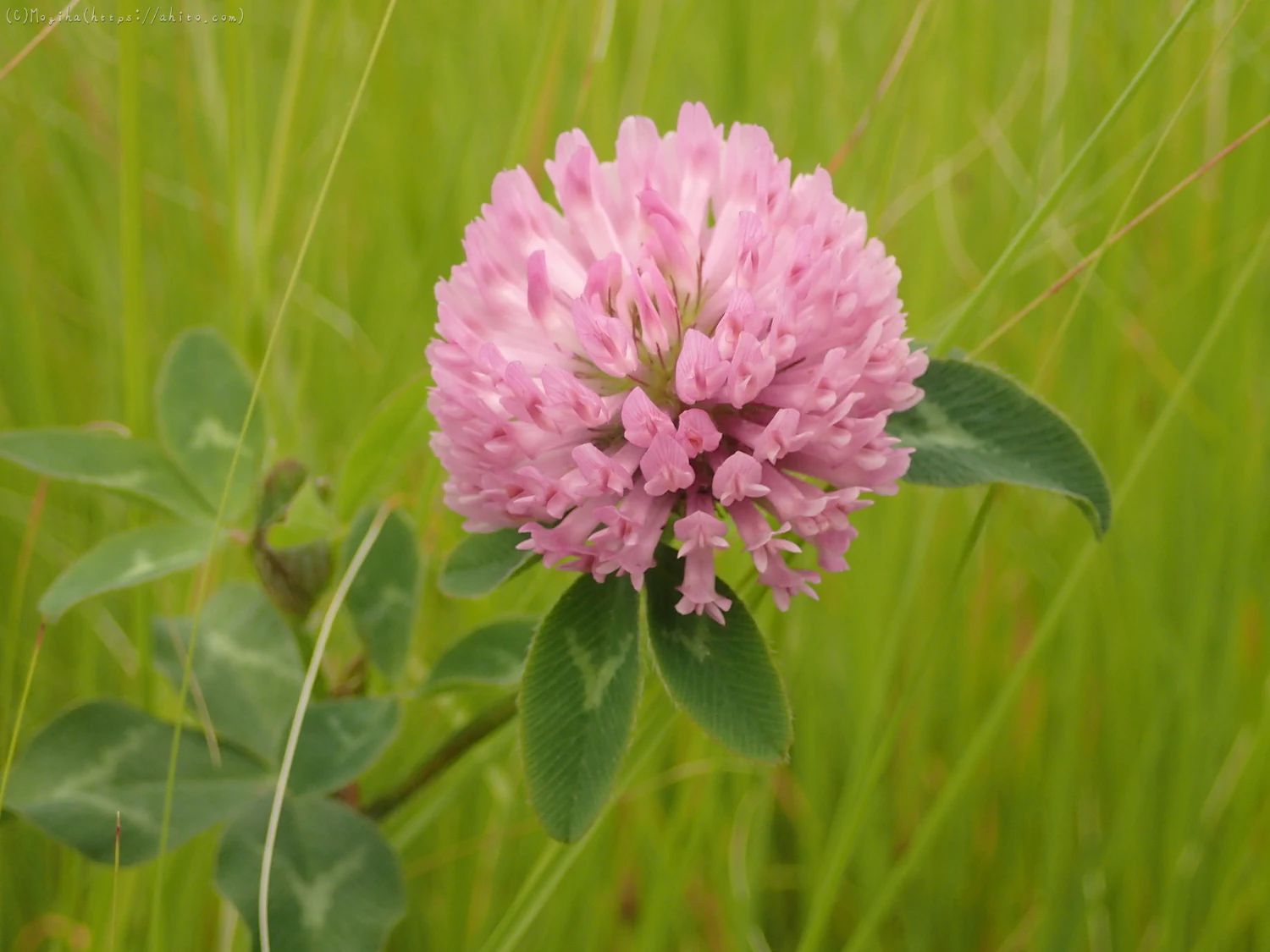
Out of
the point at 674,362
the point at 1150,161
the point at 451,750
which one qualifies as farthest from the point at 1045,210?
the point at 451,750

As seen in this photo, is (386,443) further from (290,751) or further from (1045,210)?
(1045,210)

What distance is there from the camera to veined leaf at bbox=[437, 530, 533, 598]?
67 cm

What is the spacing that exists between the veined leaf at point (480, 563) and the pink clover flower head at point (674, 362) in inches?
1.6

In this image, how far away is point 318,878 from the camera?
2.44 ft

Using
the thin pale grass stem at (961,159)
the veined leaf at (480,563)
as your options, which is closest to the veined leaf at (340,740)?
the veined leaf at (480,563)

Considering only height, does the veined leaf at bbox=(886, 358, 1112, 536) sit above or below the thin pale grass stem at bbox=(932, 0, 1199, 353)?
below

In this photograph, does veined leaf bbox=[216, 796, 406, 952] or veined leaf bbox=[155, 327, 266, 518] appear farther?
veined leaf bbox=[155, 327, 266, 518]

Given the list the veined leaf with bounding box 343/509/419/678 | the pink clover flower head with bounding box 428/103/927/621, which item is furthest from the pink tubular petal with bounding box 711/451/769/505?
the veined leaf with bounding box 343/509/419/678

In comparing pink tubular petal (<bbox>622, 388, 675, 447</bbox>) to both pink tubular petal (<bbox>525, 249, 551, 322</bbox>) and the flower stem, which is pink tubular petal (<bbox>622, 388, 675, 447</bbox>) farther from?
the flower stem

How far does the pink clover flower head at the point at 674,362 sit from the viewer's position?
0.58 metres

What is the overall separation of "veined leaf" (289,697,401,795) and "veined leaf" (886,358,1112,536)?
1.28ft

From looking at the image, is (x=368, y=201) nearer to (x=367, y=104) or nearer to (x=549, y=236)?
(x=367, y=104)

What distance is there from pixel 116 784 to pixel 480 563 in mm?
317

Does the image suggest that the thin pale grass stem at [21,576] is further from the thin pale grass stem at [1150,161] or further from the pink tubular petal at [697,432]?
the thin pale grass stem at [1150,161]
